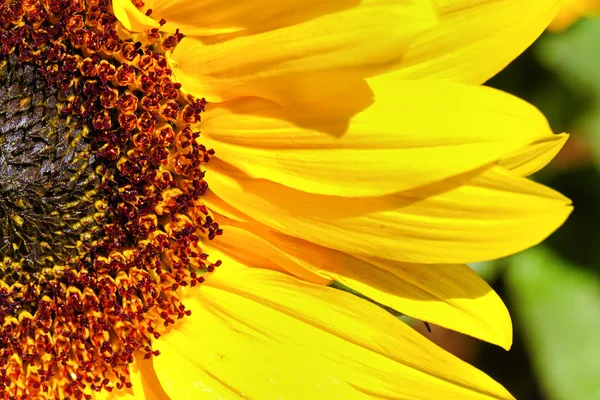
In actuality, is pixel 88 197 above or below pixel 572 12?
below

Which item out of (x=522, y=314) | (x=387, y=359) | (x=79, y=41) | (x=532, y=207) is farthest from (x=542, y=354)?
(x=79, y=41)

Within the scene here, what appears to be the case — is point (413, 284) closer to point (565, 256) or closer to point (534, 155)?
point (534, 155)

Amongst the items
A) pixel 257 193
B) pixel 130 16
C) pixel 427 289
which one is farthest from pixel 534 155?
pixel 130 16

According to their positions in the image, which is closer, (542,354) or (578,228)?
(542,354)

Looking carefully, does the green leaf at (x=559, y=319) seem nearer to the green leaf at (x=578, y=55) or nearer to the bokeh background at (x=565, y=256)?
the bokeh background at (x=565, y=256)

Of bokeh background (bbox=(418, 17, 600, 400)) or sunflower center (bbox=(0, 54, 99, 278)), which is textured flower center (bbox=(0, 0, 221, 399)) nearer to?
sunflower center (bbox=(0, 54, 99, 278))

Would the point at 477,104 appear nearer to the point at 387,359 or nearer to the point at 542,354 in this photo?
the point at 387,359

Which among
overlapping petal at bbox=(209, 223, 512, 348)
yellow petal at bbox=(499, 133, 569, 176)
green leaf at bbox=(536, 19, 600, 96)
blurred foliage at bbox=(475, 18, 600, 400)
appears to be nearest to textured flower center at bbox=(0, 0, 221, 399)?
overlapping petal at bbox=(209, 223, 512, 348)
